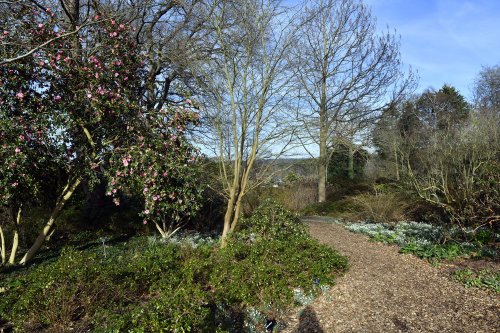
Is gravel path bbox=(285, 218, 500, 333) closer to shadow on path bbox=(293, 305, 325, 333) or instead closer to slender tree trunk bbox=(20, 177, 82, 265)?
shadow on path bbox=(293, 305, 325, 333)

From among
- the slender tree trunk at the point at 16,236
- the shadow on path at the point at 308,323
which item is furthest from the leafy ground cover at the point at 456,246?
the slender tree trunk at the point at 16,236

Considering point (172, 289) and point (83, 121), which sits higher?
point (83, 121)

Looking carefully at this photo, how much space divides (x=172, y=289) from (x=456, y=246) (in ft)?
15.3

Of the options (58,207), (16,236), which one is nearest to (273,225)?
(58,207)

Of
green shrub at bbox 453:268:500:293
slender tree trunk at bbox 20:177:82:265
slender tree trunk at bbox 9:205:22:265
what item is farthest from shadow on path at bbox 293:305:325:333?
slender tree trunk at bbox 9:205:22:265

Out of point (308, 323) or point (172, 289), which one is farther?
point (172, 289)

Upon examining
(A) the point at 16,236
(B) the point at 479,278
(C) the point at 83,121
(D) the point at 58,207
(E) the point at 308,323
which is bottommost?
(E) the point at 308,323

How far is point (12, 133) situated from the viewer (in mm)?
5055

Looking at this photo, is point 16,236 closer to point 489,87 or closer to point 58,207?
point 58,207

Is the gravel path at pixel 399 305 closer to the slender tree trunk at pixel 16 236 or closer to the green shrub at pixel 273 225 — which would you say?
the green shrub at pixel 273 225

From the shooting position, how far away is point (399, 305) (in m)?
3.94

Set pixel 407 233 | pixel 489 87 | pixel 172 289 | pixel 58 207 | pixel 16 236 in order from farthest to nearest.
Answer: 1. pixel 489 87
2. pixel 407 233
3. pixel 16 236
4. pixel 58 207
5. pixel 172 289

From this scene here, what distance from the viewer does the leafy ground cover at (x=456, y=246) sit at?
15.0ft

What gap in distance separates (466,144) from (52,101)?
29.9 ft
